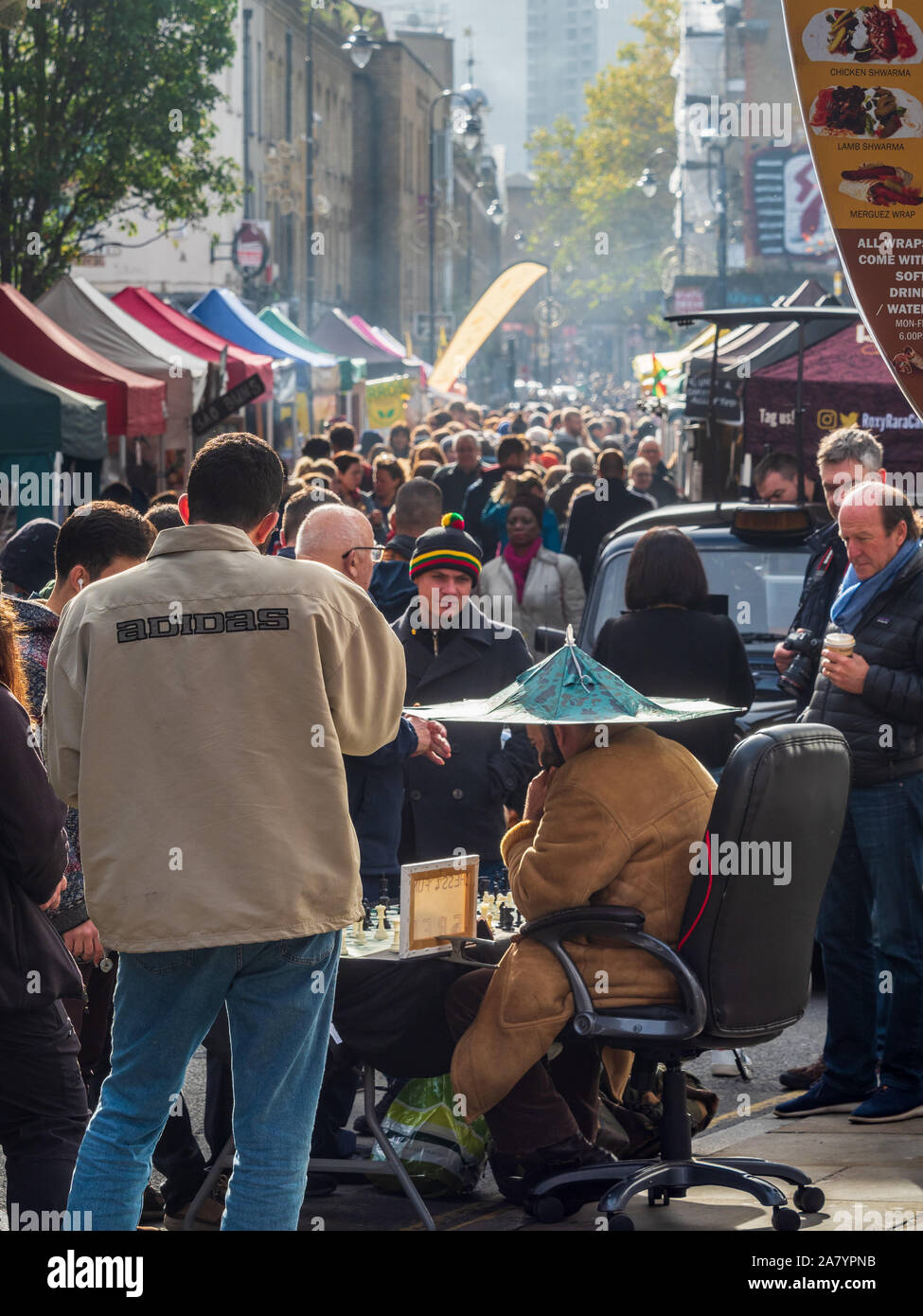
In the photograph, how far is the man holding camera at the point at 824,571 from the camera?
680cm

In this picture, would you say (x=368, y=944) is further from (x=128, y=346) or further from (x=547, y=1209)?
(x=128, y=346)

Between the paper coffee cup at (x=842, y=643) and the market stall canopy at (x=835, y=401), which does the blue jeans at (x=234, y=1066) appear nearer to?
the paper coffee cup at (x=842, y=643)

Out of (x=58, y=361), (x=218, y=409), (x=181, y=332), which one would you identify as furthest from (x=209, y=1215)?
(x=181, y=332)

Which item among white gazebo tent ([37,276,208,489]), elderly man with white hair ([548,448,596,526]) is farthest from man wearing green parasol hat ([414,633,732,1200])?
white gazebo tent ([37,276,208,489])

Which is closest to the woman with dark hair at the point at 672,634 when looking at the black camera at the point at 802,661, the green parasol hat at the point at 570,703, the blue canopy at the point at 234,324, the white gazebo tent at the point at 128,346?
the black camera at the point at 802,661

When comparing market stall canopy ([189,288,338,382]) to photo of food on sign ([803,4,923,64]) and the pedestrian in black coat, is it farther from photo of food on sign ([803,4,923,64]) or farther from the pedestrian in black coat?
photo of food on sign ([803,4,923,64])

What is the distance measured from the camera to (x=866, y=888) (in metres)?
6.33

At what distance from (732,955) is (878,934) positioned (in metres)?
1.41

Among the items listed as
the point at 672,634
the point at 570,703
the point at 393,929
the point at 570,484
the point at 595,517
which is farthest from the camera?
the point at 570,484

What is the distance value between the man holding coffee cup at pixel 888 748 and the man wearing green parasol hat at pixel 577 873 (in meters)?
1.11

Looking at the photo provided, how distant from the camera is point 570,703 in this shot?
511 centimetres

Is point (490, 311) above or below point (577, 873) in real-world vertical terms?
above
